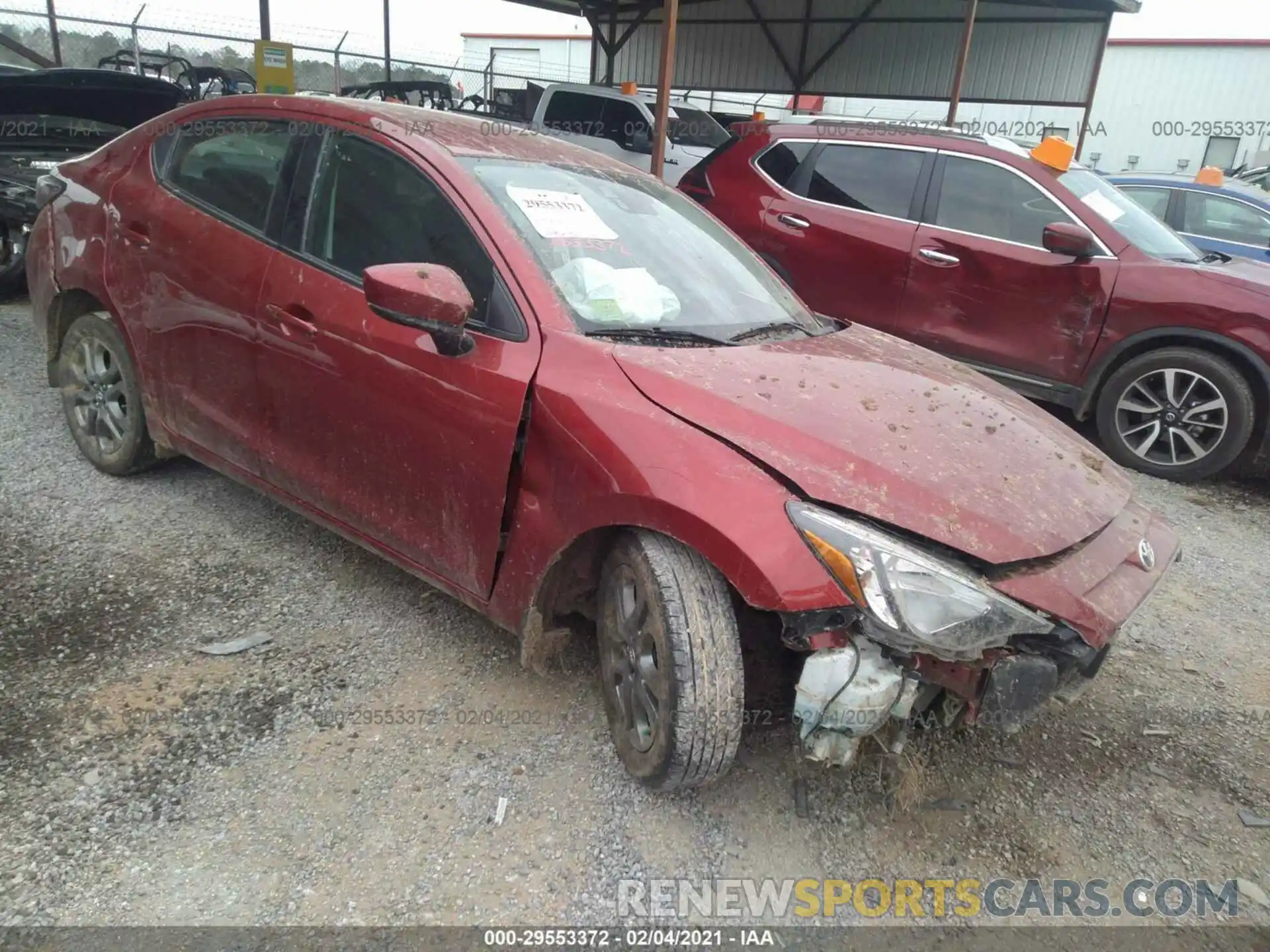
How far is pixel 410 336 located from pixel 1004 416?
1753 millimetres

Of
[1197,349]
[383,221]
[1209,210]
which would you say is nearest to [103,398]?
[383,221]

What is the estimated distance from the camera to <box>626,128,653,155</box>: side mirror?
10305 mm

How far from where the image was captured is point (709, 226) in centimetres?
336

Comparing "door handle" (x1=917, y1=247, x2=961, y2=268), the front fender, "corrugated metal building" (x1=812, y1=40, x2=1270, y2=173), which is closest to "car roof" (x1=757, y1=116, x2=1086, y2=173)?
"door handle" (x1=917, y1=247, x2=961, y2=268)

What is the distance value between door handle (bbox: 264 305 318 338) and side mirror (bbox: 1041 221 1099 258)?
13.7 feet

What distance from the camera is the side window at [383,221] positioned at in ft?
8.43

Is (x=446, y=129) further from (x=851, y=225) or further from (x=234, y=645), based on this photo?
(x=851, y=225)

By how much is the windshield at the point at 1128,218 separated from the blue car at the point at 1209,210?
276cm

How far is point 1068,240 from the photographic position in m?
5.00

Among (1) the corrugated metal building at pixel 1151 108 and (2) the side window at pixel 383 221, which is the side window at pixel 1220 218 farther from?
(1) the corrugated metal building at pixel 1151 108

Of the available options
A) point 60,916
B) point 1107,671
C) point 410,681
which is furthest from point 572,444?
point 1107,671

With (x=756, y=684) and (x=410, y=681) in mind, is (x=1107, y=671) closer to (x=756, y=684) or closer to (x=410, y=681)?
(x=756, y=684)

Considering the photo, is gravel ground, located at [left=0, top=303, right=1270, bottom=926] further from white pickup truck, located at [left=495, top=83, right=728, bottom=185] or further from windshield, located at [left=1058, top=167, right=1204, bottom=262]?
white pickup truck, located at [left=495, top=83, right=728, bottom=185]

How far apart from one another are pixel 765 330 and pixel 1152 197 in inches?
286
